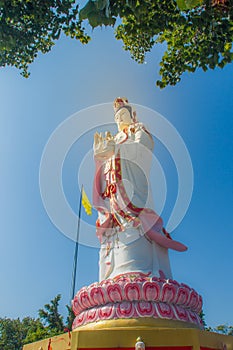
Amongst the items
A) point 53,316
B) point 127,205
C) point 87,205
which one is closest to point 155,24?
point 127,205

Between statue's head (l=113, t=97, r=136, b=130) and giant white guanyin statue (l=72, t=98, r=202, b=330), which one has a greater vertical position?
statue's head (l=113, t=97, r=136, b=130)

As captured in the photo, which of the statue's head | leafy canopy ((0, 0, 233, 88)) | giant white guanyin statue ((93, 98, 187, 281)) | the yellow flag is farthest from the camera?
the yellow flag

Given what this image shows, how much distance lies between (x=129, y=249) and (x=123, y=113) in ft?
13.5

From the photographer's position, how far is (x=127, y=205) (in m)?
7.74

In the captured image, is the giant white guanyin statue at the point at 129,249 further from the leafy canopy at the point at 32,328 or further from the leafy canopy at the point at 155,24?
the leafy canopy at the point at 32,328

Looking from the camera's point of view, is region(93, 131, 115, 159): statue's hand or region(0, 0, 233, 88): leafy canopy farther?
region(93, 131, 115, 159): statue's hand

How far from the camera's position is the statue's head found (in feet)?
31.2

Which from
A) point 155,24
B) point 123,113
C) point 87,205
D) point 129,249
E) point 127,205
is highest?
point 123,113

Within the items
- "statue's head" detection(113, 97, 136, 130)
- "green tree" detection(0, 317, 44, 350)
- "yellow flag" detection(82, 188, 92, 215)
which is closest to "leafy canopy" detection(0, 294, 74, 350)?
"green tree" detection(0, 317, 44, 350)

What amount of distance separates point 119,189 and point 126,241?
4.52 feet

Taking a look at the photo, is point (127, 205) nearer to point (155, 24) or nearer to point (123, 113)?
point (123, 113)

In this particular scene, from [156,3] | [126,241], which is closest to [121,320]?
[126,241]

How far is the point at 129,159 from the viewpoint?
28.1 feet

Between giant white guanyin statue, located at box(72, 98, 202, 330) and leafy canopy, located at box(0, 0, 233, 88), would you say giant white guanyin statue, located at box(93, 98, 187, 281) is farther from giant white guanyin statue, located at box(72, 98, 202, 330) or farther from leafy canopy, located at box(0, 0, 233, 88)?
leafy canopy, located at box(0, 0, 233, 88)
